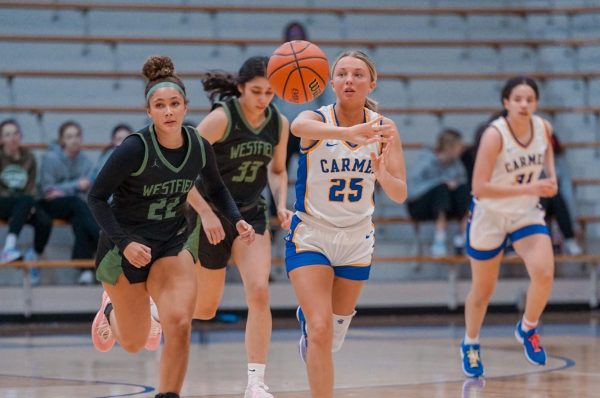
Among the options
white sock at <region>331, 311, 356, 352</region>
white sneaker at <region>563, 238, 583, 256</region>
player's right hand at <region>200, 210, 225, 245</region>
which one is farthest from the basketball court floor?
white sneaker at <region>563, 238, 583, 256</region>

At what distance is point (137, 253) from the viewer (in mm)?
4477

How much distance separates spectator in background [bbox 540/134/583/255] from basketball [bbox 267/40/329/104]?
5.95 meters

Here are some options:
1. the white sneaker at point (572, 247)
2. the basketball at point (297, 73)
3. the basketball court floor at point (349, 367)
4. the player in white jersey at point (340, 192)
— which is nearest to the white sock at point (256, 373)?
the basketball court floor at point (349, 367)

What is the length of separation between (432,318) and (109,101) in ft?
14.5

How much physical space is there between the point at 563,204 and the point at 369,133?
6821 millimetres

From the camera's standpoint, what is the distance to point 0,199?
9773 mm

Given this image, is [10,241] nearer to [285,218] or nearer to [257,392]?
[285,218]

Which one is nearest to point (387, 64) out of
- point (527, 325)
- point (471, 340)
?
point (527, 325)

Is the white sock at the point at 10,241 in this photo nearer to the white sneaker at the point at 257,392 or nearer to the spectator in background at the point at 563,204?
the white sneaker at the point at 257,392

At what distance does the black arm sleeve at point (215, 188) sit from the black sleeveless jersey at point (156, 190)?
0.07m

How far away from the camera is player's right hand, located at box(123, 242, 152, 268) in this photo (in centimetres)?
448

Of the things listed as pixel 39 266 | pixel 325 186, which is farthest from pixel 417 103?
pixel 325 186

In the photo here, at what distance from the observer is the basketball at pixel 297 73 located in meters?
5.06

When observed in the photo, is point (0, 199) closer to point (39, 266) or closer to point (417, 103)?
point (39, 266)
